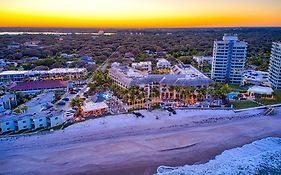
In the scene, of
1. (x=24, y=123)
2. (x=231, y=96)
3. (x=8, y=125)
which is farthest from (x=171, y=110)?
(x=8, y=125)

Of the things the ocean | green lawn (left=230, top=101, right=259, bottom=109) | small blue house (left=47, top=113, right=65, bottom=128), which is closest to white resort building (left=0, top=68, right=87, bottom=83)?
small blue house (left=47, top=113, right=65, bottom=128)

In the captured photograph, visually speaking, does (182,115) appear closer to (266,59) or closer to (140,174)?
(140,174)

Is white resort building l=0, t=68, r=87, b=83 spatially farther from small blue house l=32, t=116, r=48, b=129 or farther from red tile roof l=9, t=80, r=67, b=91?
small blue house l=32, t=116, r=48, b=129

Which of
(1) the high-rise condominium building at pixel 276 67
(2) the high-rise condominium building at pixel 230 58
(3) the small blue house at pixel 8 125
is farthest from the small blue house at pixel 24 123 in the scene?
(1) the high-rise condominium building at pixel 276 67

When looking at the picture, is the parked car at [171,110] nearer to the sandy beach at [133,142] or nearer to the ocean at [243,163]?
the sandy beach at [133,142]

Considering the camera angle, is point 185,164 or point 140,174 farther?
point 185,164

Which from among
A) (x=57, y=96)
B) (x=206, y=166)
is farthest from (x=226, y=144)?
(x=57, y=96)
